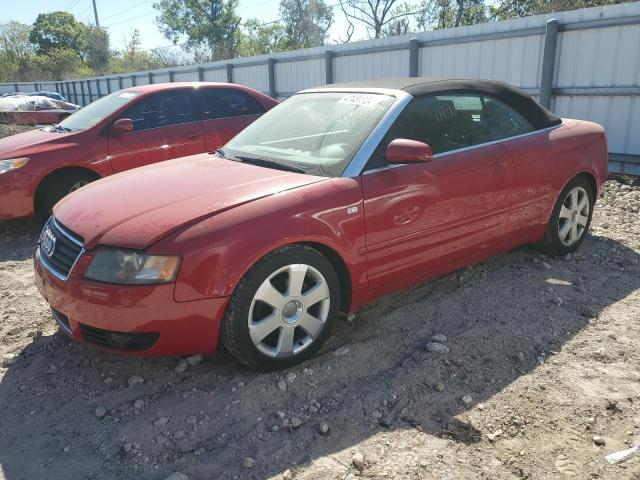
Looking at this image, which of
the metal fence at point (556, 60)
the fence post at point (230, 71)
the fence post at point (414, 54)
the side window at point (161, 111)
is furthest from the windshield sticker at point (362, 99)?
the fence post at point (230, 71)

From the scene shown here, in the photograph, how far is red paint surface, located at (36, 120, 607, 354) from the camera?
261 centimetres

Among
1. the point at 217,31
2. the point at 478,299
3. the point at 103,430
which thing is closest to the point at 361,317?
the point at 478,299

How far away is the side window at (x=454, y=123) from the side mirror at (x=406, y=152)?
109 millimetres

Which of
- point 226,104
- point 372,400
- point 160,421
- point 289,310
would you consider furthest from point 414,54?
point 160,421

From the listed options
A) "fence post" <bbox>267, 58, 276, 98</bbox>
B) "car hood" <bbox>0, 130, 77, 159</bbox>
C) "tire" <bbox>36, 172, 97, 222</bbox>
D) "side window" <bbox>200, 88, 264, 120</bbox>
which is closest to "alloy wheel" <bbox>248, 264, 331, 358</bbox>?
"tire" <bbox>36, 172, 97, 222</bbox>

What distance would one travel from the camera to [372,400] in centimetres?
271

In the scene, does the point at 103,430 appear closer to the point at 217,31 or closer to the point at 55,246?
the point at 55,246

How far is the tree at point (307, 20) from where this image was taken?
178 feet

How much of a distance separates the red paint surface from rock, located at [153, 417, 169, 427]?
33 centimetres

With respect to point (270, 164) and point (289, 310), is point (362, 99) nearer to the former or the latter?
point (270, 164)

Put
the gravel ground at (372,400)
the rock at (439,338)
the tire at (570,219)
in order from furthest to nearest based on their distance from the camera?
the tire at (570,219), the rock at (439,338), the gravel ground at (372,400)

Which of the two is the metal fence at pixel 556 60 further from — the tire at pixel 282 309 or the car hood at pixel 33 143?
the car hood at pixel 33 143

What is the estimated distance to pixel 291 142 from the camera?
143 inches

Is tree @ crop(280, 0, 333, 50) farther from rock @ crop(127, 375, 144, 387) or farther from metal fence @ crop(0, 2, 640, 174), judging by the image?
rock @ crop(127, 375, 144, 387)
